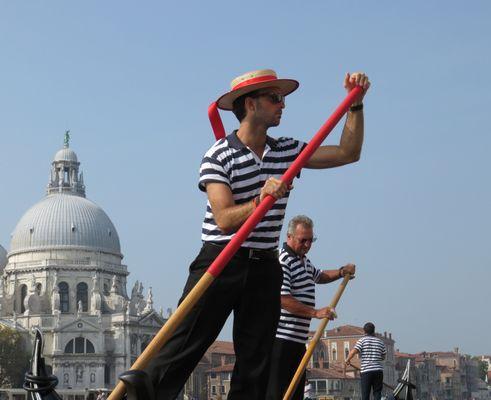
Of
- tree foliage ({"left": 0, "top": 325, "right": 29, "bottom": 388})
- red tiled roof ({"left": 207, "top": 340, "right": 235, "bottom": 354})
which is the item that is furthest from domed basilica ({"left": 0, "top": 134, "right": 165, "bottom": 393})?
red tiled roof ({"left": 207, "top": 340, "right": 235, "bottom": 354})

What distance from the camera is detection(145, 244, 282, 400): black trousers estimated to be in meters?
3.41

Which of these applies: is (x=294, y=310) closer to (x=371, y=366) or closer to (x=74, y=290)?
(x=371, y=366)

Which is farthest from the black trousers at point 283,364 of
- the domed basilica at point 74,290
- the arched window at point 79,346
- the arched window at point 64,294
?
the arched window at point 64,294

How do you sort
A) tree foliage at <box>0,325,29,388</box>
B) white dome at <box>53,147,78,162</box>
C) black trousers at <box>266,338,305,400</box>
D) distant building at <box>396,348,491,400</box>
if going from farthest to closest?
distant building at <box>396,348,491,400</box> → white dome at <box>53,147,78,162</box> → tree foliage at <box>0,325,29,388</box> → black trousers at <box>266,338,305,400</box>

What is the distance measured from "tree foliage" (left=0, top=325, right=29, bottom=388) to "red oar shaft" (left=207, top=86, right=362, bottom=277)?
184 ft

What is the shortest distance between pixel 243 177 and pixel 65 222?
6911 centimetres

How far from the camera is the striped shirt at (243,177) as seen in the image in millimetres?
3568

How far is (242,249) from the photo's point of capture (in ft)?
11.6

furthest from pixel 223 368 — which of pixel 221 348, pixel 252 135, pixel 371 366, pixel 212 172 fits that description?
pixel 212 172

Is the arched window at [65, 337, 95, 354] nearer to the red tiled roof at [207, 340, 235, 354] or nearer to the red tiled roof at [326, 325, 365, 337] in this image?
the red tiled roof at [207, 340, 235, 354]

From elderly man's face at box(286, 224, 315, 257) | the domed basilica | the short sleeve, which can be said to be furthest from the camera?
the domed basilica

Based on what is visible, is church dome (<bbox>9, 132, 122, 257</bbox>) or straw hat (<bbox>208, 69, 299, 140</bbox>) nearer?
straw hat (<bbox>208, 69, 299, 140</bbox>)

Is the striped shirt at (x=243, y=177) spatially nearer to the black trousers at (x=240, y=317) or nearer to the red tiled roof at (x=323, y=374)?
the black trousers at (x=240, y=317)

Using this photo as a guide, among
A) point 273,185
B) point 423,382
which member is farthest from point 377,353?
Result: point 423,382
